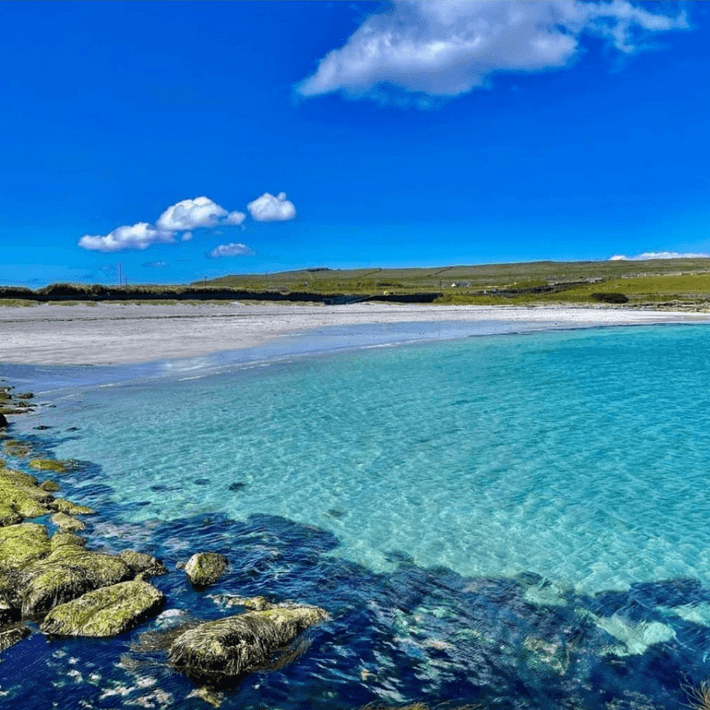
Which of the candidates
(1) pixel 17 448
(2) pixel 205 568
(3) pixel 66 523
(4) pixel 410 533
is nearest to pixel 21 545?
(3) pixel 66 523

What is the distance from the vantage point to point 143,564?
9.34m

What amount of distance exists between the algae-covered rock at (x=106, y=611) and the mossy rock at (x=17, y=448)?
33.2 feet

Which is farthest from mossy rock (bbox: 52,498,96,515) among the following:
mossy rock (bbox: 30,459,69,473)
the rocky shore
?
mossy rock (bbox: 30,459,69,473)

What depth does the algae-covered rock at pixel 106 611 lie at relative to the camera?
762 centimetres

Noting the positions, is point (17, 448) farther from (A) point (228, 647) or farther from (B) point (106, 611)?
(A) point (228, 647)

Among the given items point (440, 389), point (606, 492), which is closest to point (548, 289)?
point (440, 389)

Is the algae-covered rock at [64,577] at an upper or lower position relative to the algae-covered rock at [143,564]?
upper

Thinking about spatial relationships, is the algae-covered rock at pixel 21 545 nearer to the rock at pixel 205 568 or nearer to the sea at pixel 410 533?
the sea at pixel 410 533

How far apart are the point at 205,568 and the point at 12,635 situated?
271 cm

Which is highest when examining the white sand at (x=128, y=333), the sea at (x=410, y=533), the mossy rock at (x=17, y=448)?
the white sand at (x=128, y=333)

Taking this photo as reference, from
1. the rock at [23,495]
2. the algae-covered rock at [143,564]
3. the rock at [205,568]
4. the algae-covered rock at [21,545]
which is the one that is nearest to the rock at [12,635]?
the algae-covered rock at [21,545]

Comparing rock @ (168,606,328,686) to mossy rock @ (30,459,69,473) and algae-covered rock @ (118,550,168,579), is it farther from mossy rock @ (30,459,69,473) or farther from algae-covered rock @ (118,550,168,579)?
mossy rock @ (30,459,69,473)

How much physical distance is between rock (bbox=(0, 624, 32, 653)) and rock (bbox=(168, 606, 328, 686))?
6.91 feet

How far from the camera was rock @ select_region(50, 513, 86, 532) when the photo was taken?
11070mm
